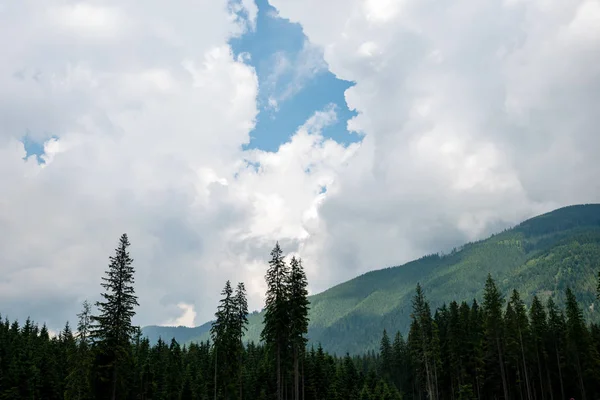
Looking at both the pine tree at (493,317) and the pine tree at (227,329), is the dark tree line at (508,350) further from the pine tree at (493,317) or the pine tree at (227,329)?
the pine tree at (227,329)

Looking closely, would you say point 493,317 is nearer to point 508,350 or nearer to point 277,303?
point 508,350

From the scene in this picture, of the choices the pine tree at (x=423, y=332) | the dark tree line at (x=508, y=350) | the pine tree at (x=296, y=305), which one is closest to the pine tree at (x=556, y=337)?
the dark tree line at (x=508, y=350)

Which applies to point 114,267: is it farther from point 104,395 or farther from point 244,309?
point 244,309

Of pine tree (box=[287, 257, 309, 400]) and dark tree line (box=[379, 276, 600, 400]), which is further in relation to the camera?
dark tree line (box=[379, 276, 600, 400])

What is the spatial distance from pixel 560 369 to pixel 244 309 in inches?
2028

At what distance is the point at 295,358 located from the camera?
2026 inches

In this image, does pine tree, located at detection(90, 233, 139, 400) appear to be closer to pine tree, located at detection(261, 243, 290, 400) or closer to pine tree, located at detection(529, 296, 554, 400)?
pine tree, located at detection(261, 243, 290, 400)

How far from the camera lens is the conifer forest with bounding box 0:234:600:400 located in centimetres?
4400

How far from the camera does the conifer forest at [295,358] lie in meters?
Answer: 44.0

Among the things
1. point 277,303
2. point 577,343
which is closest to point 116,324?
point 277,303

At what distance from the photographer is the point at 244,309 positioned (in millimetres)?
61719

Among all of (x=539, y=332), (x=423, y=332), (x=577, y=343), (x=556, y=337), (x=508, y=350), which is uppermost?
(x=423, y=332)

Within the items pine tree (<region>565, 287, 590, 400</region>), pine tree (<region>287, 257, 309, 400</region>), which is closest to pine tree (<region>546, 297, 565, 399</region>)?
pine tree (<region>565, 287, 590, 400</region>)

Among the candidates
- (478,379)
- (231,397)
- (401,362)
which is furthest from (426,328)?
(401,362)
